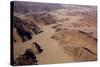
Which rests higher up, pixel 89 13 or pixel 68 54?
pixel 89 13

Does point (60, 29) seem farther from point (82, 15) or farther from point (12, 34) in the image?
point (12, 34)

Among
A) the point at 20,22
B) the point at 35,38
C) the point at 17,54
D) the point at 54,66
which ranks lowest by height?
the point at 54,66

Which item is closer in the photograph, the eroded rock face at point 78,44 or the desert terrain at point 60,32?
the desert terrain at point 60,32

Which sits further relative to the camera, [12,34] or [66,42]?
[66,42]

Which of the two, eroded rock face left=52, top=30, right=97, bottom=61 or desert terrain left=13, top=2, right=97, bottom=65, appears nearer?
desert terrain left=13, top=2, right=97, bottom=65

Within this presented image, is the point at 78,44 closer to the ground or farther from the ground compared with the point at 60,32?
closer to the ground
